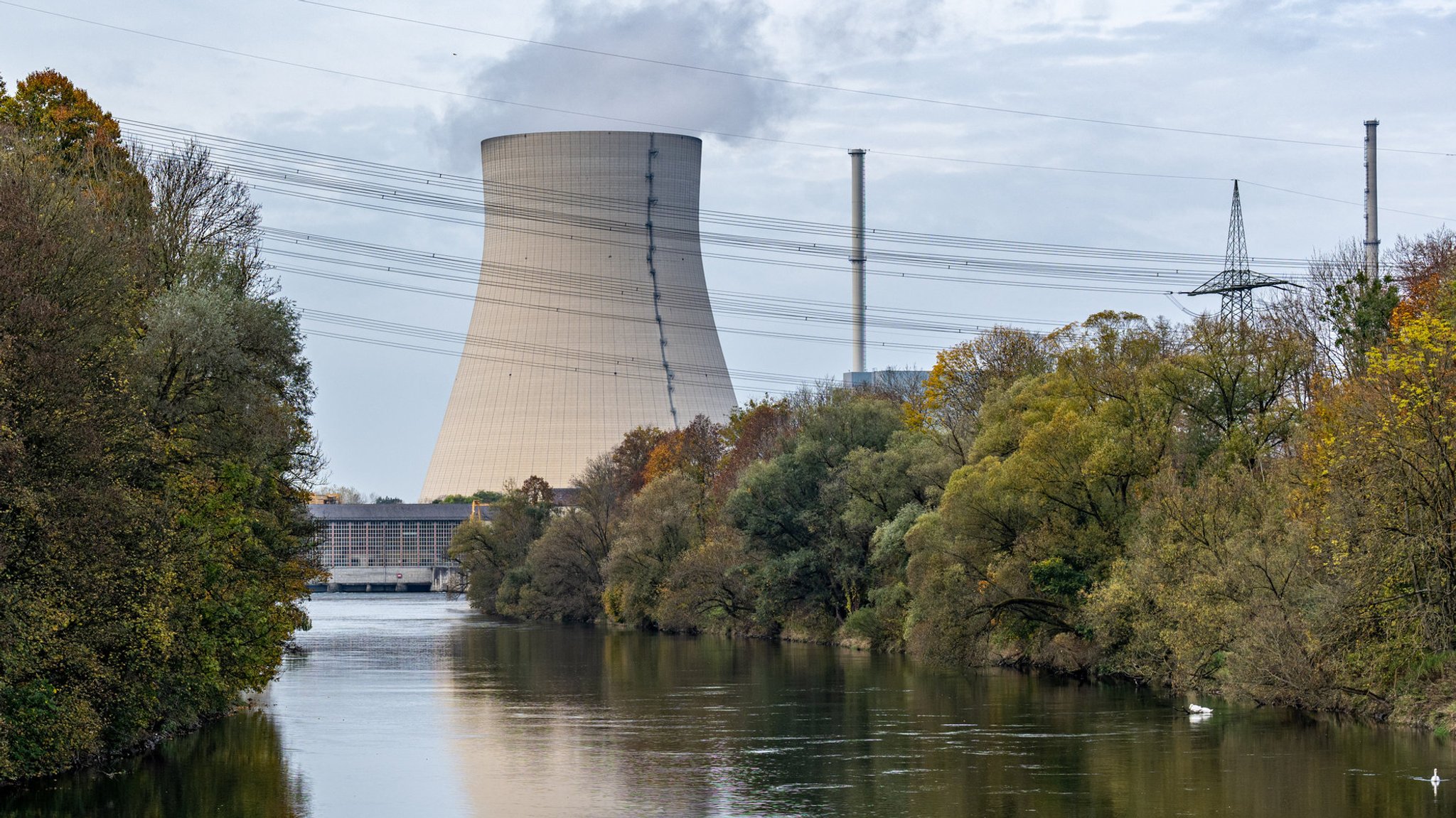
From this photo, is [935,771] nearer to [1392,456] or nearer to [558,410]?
[1392,456]

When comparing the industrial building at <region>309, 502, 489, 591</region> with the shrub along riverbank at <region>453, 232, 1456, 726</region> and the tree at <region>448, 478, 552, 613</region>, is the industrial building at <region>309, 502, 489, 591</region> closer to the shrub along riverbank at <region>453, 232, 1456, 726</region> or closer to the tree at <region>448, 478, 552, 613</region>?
the tree at <region>448, 478, 552, 613</region>

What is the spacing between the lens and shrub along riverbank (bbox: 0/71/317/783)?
15609mm

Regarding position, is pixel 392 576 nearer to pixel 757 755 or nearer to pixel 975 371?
pixel 975 371

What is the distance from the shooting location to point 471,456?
60.0 m

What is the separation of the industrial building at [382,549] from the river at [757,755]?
67860mm

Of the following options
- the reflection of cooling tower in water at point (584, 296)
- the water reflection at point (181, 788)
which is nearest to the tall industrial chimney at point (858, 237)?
the reflection of cooling tower in water at point (584, 296)

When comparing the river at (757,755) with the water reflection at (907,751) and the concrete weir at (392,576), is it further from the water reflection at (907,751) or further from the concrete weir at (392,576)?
the concrete weir at (392,576)

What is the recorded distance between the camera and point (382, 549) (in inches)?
3930

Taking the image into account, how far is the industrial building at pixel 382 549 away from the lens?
324 feet

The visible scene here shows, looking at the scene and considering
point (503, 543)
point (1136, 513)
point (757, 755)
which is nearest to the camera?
point (757, 755)

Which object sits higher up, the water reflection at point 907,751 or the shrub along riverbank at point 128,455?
the shrub along riverbank at point 128,455

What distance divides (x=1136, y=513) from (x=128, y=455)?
Answer: 17.9 metres

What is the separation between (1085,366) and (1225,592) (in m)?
8.34

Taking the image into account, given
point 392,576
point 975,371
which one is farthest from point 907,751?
point 392,576
